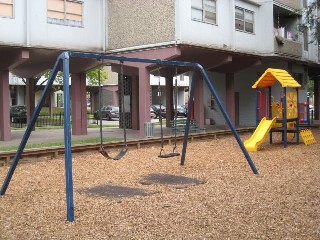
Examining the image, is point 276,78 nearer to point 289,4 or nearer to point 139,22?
point 139,22

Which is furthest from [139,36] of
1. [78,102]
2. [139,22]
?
[78,102]

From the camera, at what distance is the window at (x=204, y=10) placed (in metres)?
20.6

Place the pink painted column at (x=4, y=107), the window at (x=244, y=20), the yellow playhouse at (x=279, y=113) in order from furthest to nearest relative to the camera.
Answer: the window at (x=244, y=20)
the pink painted column at (x=4, y=107)
the yellow playhouse at (x=279, y=113)

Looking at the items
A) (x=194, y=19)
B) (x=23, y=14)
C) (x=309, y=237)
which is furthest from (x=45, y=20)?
(x=309, y=237)

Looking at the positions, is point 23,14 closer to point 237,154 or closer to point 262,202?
point 237,154

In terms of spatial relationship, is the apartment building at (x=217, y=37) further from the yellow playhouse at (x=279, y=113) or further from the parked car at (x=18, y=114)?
the parked car at (x=18, y=114)

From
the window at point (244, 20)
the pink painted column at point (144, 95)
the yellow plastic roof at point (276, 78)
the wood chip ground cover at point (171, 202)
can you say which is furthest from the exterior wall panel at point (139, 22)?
the wood chip ground cover at point (171, 202)

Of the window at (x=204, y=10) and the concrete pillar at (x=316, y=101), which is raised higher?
the window at (x=204, y=10)

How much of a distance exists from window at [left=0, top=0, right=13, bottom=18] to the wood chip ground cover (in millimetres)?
7885

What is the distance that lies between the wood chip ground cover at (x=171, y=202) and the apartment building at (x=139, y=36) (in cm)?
763

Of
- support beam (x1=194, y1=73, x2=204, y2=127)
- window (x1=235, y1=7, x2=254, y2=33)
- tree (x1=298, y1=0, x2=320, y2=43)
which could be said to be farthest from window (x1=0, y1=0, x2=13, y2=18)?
tree (x1=298, y1=0, x2=320, y2=43)

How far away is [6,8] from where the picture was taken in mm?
18312

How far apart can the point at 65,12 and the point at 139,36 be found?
3572 millimetres

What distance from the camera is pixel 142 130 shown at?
2078cm
